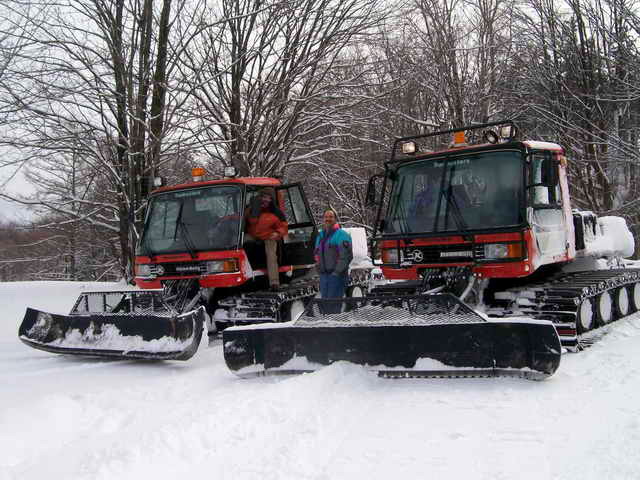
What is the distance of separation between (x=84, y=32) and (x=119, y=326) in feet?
21.5

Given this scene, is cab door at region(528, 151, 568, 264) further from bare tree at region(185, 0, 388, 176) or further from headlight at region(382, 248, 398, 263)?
bare tree at region(185, 0, 388, 176)

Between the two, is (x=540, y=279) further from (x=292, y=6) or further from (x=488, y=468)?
(x=292, y=6)

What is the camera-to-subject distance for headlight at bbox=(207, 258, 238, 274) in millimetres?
8672

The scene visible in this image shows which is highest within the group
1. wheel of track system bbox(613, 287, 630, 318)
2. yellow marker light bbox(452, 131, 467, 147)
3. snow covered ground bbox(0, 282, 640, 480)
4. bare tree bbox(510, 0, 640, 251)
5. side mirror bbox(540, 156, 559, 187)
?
bare tree bbox(510, 0, 640, 251)

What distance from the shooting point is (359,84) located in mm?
14836

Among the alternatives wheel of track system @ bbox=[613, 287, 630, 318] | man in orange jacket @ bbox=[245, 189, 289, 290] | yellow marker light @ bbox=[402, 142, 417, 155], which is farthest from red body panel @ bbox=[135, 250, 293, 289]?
wheel of track system @ bbox=[613, 287, 630, 318]

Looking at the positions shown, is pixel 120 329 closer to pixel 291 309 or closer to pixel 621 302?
pixel 291 309

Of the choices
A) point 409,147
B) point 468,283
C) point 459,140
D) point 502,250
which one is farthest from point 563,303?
point 409,147

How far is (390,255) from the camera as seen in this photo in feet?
25.9

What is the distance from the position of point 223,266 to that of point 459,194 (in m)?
3.29

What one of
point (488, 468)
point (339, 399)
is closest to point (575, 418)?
point (488, 468)

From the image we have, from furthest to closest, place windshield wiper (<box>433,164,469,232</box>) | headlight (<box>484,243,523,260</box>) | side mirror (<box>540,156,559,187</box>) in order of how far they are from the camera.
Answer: windshield wiper (<box>433,164,469,232</box>) < side mirror (<box>540,156,559,187</box>) < headlight (<box>484,243,523,260</box>)

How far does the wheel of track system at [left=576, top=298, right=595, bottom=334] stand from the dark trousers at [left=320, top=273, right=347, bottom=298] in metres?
3.10

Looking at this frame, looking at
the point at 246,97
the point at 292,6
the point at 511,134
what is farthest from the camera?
the point at 246,97
